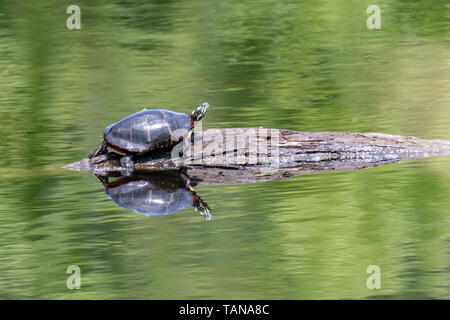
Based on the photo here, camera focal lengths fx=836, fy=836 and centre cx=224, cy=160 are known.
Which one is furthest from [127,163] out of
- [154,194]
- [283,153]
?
[283,153]

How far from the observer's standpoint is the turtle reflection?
8695 mm

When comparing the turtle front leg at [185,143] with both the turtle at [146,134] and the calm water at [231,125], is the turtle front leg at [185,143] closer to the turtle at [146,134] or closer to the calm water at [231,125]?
the turtle at [146,134]

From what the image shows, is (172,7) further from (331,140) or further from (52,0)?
(331,140)

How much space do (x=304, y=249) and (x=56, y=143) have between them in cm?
570

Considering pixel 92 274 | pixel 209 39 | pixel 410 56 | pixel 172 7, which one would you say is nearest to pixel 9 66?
pixel 209 39

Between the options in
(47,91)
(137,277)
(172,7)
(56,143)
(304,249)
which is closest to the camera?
(137,277)

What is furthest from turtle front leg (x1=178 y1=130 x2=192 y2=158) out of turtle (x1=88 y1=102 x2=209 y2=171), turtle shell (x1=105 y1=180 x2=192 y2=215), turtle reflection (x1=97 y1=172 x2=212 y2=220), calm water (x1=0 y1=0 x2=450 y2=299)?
calm water (x1=0 y1=0 x2=450 y2=299)

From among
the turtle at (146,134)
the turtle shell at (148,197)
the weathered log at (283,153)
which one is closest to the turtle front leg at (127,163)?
the turtle at (146,134)

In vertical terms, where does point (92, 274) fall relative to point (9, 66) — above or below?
below

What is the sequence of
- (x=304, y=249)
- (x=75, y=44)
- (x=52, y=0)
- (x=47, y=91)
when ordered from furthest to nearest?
(x=52, y=0)
(x=75, y=44)
(x=47, y=91)
(x=304, y=249)

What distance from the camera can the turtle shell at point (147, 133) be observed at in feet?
33.1

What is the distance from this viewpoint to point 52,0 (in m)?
24.3

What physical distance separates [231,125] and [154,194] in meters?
3.17

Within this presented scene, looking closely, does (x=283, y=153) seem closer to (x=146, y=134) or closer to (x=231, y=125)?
(x=146, y=134)
